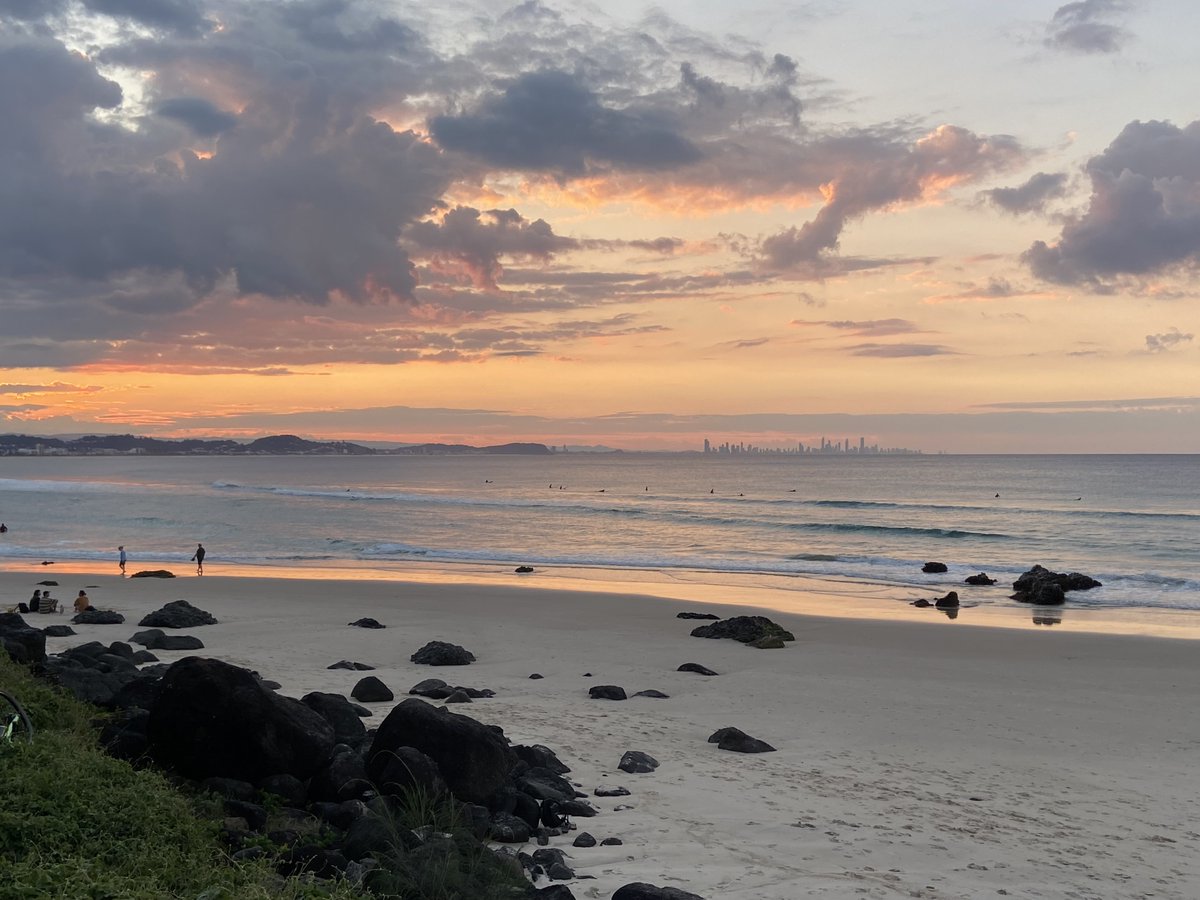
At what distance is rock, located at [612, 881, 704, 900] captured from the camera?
7.39 meters

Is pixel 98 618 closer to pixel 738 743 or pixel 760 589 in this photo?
pixel 738 743

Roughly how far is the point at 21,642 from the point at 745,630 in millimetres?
15356

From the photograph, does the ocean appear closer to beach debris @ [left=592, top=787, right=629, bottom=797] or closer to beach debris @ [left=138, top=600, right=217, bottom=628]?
beach debris @ [left=138, top=600, right=217, bottom=628]

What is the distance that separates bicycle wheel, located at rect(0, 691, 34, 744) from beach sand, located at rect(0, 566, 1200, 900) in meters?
4.59

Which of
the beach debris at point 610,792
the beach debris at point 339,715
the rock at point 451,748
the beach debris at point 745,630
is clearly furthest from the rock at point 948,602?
the rock at point 451,748

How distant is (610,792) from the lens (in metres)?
10.7

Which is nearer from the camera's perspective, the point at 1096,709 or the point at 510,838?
the point at 510,838

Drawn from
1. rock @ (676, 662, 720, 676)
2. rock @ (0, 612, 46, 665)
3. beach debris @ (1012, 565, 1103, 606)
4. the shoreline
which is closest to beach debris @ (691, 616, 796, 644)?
rock @ (676, 662, 720, 676)

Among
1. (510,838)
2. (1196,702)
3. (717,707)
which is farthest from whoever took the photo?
(1196,702)

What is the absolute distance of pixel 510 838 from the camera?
893 cm

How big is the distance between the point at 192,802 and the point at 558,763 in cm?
456

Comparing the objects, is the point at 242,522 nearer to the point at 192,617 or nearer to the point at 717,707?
the point at 192,617

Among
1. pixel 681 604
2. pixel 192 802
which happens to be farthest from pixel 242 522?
pixel 192 802

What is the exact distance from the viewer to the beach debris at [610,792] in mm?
10680
